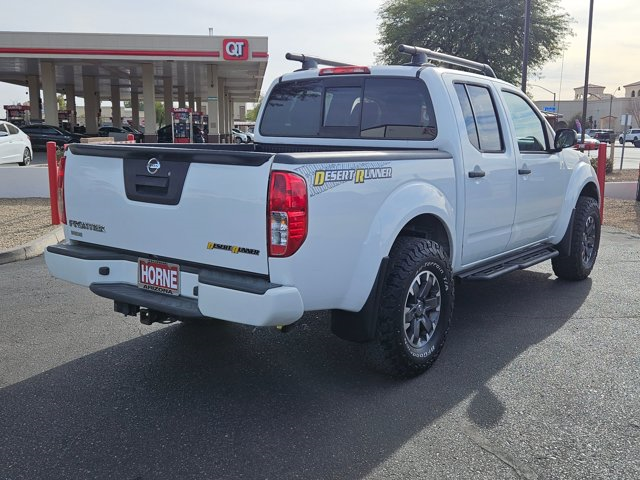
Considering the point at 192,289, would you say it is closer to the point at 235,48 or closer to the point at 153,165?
the point at 153,165

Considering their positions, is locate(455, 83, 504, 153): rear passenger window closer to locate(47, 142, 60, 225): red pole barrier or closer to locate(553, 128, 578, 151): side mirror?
locate(553, 128, 578, 151): side mirror

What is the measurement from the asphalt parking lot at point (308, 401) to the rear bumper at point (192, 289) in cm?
→ 65

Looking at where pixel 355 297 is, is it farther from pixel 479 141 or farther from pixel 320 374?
pixel 479 141

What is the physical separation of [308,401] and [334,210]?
122cm

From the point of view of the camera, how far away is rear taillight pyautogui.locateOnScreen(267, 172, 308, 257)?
3.18 metres

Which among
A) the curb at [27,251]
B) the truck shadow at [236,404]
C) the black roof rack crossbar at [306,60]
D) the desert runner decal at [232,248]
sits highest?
the black roof rack crossbar at [306,60]

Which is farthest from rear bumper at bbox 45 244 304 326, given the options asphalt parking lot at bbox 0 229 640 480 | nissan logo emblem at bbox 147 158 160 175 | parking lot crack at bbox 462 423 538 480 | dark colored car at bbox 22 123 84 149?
dark colored car at bbox 22 123 84 149

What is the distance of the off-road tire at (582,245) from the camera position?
6500 millimetres

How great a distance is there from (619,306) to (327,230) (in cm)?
378

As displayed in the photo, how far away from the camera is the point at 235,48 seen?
1126 inches

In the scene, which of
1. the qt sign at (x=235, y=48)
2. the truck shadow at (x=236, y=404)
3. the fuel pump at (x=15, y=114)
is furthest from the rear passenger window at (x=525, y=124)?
the fuel pump at (x=15, y=114)

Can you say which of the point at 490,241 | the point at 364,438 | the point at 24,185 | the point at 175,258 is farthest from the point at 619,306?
the point at 24,185

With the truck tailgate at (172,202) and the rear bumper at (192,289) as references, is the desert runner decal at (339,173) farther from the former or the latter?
the rear bumper at (192,289)

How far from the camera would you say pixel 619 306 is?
5871 mm
